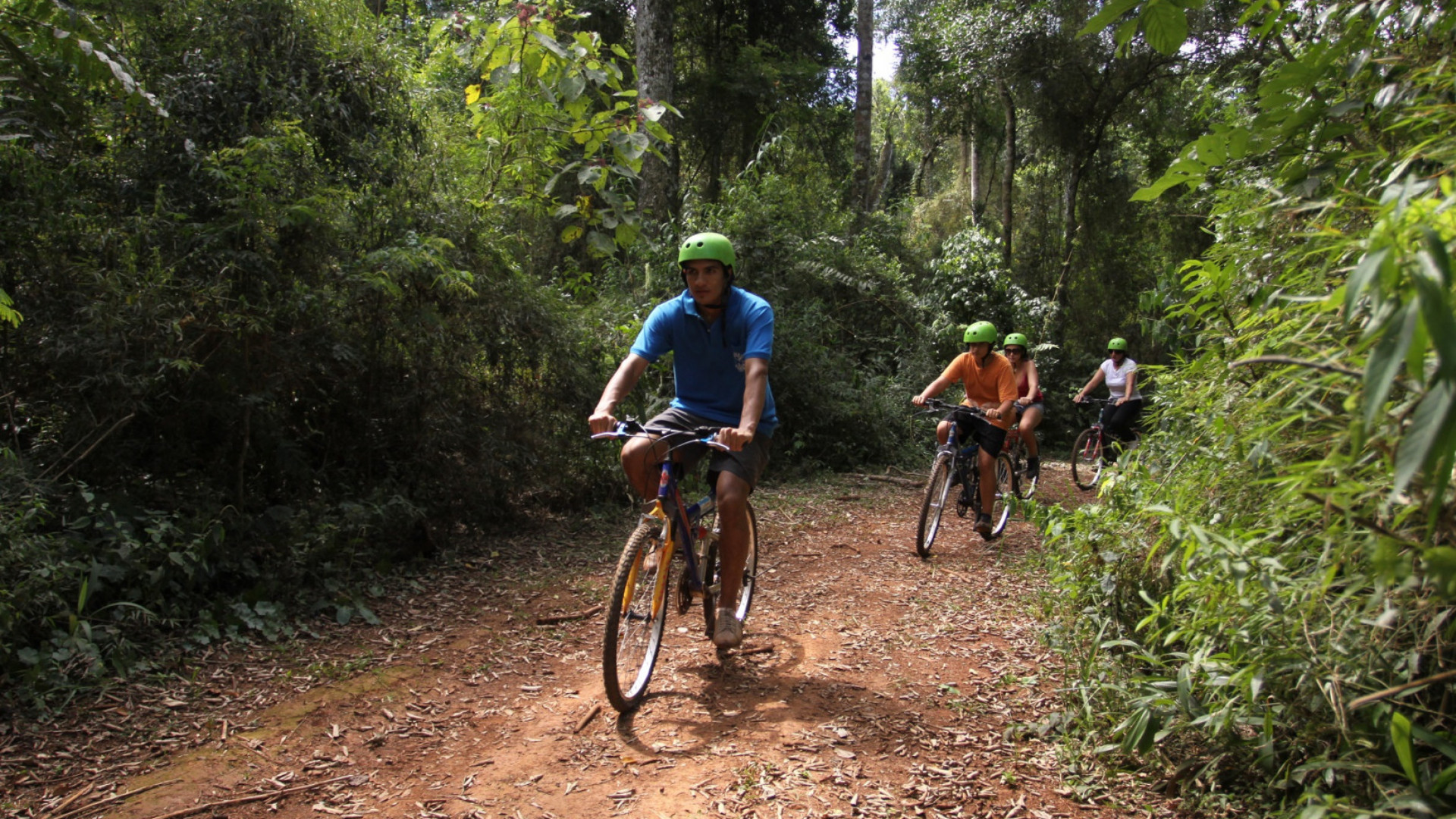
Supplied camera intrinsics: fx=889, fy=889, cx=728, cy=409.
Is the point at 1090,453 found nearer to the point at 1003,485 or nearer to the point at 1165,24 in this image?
the point at 1003,485

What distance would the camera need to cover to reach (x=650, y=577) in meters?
4.04

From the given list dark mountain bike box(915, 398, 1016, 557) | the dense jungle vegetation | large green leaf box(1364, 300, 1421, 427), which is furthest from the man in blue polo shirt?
dark mountain bike box(915, 398, 1016, 557)

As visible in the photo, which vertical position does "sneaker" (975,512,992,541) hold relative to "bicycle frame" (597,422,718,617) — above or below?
below

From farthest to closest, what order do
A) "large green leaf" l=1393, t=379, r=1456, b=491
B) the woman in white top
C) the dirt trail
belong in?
the woman in white top
the dirt trail
"large green leaf" l=1393, t=379, r=1456, b=491

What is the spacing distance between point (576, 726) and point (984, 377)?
510 cm

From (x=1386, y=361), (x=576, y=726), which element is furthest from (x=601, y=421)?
(x=1386, y=361)

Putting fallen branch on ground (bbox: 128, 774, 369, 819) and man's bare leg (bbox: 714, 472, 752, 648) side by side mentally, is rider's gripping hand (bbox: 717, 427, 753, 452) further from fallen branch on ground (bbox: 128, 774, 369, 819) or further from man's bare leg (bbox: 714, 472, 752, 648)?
fallen branch on ground (bbox: 128, 774, 369, 819)

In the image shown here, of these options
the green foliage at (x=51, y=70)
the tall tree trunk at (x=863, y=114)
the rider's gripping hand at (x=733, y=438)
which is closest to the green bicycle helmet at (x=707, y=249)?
the rider's gripping hand at (x=733, y=438)

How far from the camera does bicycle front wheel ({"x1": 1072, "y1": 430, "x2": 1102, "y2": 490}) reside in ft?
37.8

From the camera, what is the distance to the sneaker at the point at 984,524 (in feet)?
24.8

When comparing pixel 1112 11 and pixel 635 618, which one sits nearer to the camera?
pixel 1112 11

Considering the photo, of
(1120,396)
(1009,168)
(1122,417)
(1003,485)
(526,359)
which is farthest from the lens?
(1009,168)

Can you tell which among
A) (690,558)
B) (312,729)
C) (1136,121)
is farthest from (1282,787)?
(1136,121)

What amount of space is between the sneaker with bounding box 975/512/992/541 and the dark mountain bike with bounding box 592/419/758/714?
3.77m
